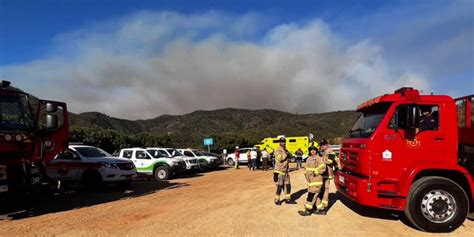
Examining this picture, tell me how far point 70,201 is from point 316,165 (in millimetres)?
7690

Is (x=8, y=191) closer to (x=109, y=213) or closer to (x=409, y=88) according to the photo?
(x=109, y=213)

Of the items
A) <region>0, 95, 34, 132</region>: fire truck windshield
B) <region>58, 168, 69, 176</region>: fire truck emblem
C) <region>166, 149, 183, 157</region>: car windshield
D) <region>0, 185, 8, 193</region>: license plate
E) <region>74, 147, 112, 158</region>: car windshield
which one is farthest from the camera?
<region>166, 149, 183, 157</region>: car windshield

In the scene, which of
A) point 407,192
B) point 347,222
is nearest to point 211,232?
point 347,222

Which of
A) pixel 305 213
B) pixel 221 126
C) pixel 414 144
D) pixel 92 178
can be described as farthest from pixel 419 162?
pixel 221 126

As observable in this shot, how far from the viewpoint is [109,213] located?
9797 millimetres

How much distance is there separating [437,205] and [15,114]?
9791 mm

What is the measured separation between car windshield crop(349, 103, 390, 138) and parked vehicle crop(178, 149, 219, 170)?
60.6 ft

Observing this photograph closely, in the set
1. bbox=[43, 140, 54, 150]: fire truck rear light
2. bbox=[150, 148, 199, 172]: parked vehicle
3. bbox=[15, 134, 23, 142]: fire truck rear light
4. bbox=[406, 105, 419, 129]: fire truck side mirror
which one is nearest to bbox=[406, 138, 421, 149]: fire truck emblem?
bbox=[406, 105, 419, 129]: fire truck side mirror

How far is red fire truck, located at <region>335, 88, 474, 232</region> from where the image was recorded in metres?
7.64

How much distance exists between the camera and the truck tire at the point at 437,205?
24.9ft

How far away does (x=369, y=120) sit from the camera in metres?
8.62

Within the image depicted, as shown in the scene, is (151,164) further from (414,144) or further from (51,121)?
(414,144)

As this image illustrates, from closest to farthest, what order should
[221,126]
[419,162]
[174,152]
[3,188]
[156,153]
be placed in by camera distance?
[419,162] → [3,188] → [156,153] → [174,152] → [221,126]

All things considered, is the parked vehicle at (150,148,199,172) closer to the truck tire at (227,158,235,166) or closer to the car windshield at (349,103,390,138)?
the truck tire at (227,158,235,166)
